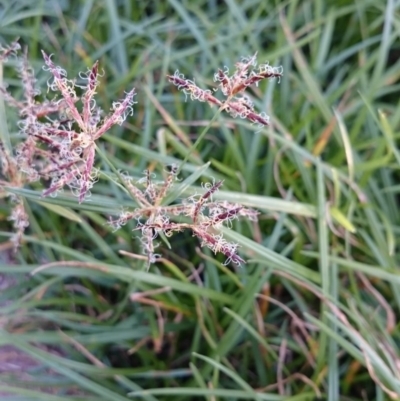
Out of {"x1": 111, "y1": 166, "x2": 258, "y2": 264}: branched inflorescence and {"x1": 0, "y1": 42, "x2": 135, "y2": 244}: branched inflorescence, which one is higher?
{"x1": 0, "y1": 42, "x2": 135, "y2": 244}: branched inflorescence

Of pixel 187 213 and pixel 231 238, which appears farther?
pixel 231 238

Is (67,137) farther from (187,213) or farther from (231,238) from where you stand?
(231,238)

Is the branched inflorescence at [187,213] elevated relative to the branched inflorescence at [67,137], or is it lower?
lower

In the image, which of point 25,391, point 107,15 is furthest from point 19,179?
point 107,15

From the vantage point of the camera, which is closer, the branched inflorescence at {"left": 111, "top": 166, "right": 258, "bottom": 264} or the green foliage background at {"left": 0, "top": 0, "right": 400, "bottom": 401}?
the branched inflorescence at {"left": 111, "top": 166, "right": 258, "bottom": 264}

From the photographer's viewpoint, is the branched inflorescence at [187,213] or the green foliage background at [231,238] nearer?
the branched inflorescence at [187,213]

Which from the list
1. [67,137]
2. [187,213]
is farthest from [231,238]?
[67,137]

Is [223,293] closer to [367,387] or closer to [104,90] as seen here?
[367,387]

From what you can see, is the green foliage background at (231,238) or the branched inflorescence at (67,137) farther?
the green foliage background at (231,238)
